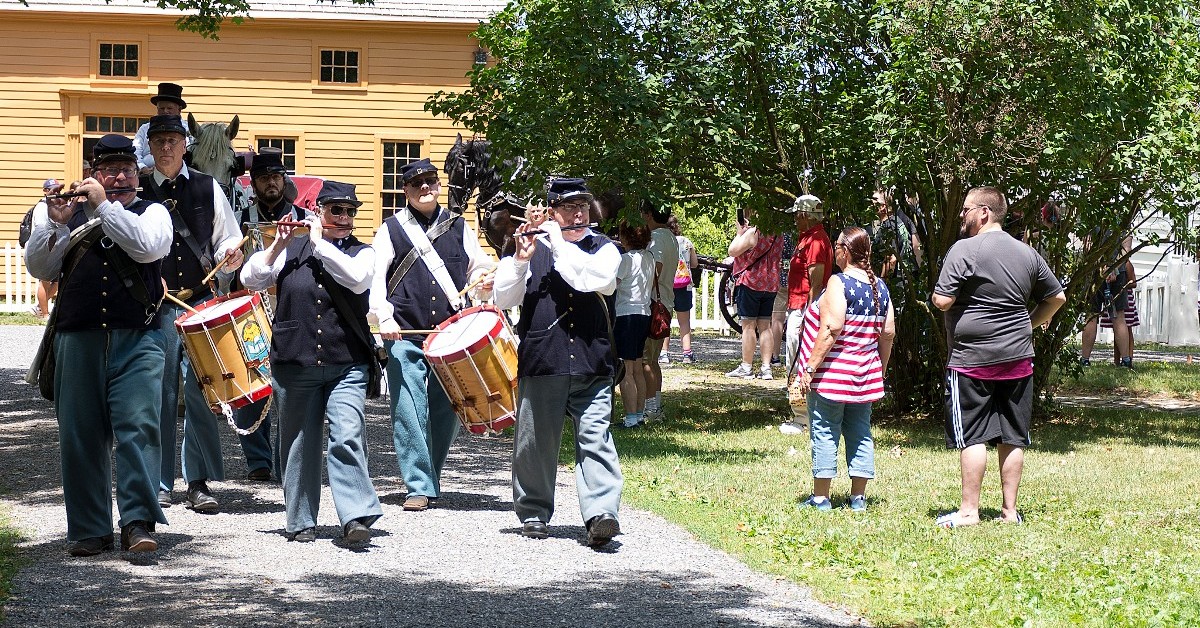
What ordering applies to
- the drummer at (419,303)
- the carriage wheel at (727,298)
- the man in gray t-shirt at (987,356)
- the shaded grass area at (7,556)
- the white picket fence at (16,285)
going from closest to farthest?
the shaded grass area at (7,556) < the man in gray t-shirt at (987,356) < the drummer at (419,303) < the carriage wheel at (727,298) < the white picket fence at (16,285)

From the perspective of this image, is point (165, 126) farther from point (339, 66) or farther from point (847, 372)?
point (339, 66)

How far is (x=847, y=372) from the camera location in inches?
329

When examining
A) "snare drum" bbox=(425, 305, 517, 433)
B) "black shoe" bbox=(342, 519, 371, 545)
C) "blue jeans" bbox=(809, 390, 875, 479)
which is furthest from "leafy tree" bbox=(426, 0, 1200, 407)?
"black shoe" bbox=(342, 519, 371, 545)

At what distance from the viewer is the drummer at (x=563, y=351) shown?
730cm

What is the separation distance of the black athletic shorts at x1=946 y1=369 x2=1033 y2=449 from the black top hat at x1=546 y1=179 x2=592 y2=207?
2.18m

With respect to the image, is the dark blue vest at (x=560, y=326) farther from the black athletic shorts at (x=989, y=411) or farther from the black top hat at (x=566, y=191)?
the black athletic shorts at (x=989, y=411)

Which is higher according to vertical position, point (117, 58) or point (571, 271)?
point (117, 58)

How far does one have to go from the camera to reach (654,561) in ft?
23.1

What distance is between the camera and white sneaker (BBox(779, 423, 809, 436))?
1182 centimetres

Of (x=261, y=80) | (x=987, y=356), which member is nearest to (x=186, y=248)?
(x=987, y=356)

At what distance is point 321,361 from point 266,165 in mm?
2555

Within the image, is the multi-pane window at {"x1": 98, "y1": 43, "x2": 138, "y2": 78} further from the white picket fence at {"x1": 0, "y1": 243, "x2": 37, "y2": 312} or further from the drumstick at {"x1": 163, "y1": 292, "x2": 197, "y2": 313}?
the drumstick at {"x1": 163, "y1": 292, "x2": 197, "y2": 313}

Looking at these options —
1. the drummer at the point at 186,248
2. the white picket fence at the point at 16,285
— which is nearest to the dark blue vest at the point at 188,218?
the drummer at the point at 186,248

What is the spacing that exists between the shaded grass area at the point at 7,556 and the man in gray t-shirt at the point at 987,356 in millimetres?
4428
